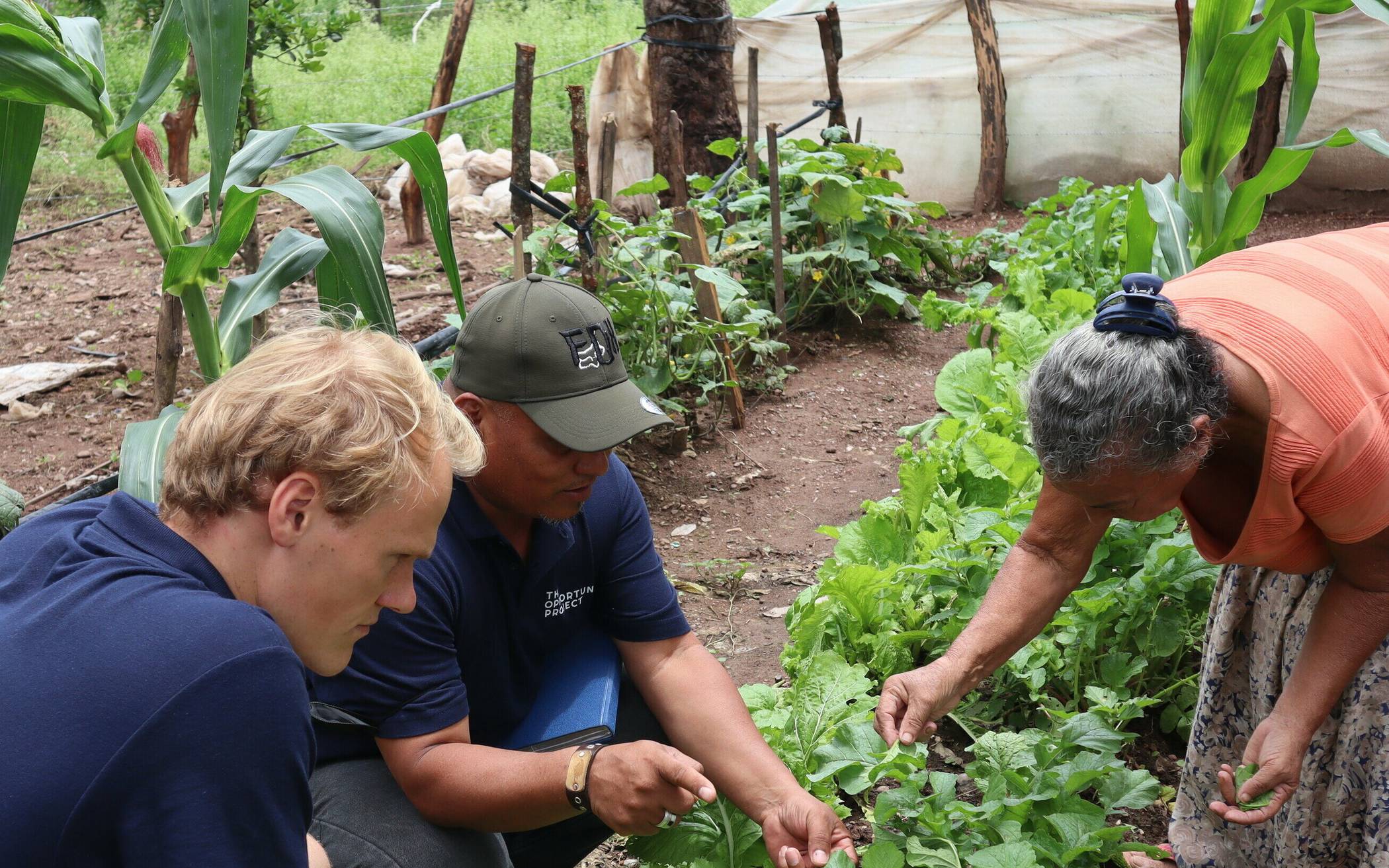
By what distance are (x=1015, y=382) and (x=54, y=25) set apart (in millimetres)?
2578

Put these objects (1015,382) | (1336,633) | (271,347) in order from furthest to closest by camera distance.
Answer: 1. (1015,382)
2. (1336,633)
3. (271,347)

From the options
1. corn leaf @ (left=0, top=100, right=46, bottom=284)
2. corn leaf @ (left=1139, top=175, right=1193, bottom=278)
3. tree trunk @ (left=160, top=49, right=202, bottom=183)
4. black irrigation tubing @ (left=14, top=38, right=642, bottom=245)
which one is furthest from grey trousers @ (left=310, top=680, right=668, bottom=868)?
tree trunk @ (left=160, top=49, right=202, bottom=183)

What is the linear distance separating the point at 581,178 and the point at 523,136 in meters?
0.27

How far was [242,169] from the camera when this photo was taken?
232 centimetres

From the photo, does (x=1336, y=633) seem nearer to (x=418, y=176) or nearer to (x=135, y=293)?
(x=418, y=176)

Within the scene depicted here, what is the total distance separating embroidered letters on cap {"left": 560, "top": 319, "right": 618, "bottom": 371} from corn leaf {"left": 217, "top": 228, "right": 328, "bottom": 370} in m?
0.76

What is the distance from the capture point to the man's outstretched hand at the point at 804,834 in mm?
1894

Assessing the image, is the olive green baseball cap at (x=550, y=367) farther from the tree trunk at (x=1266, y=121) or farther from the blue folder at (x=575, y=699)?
the tree trunk at (x=1266, y=121)

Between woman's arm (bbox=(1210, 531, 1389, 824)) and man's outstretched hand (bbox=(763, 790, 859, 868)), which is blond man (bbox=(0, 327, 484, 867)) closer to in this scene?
man's outstretched hand (bbox=(763, 790, 859, 868))

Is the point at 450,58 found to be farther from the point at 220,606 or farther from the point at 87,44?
the point at 220,606

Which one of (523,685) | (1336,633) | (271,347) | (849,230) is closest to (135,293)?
(849,230)

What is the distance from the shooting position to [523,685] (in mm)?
2141

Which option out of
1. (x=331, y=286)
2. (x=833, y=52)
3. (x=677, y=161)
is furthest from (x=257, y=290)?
(x=833, y=52)

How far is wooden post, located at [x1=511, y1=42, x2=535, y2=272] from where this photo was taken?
4.00 metres
